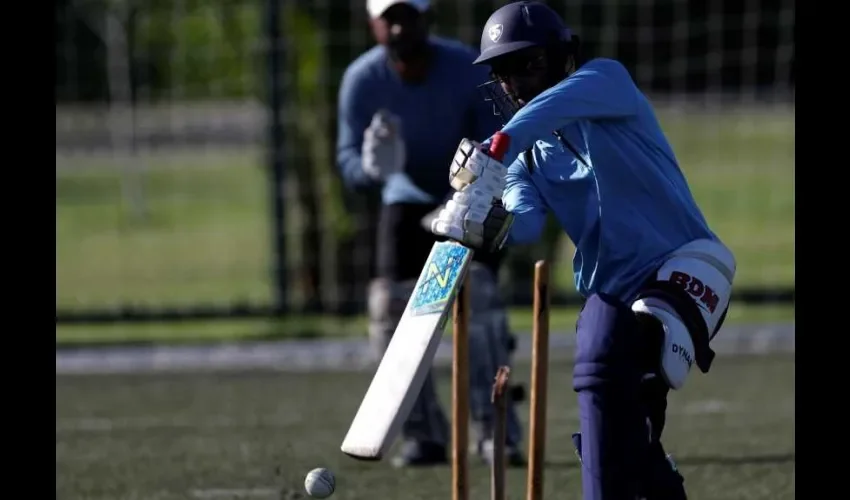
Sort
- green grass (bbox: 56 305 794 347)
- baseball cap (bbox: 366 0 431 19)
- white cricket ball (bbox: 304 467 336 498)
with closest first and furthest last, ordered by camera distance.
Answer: white cricket ball (bbox: 304 467 336 498), baseball cap (bbox: 366 0 431 19), green grass (bbox: 56 305 794 347)

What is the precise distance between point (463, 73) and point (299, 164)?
594cm

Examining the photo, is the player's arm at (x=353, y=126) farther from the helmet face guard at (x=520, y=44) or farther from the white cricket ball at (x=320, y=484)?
the helmet face guard at (x=520, y=44)

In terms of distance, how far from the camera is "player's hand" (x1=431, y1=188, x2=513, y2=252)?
189 inches

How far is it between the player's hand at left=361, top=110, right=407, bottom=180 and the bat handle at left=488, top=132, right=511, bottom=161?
9.98ft

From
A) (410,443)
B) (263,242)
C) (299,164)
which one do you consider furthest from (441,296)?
(263,242)

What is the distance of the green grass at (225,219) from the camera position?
16.4 meters

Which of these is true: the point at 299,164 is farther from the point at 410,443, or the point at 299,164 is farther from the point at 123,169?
the point at 123,169

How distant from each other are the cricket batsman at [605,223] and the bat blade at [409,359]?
167 millimetres

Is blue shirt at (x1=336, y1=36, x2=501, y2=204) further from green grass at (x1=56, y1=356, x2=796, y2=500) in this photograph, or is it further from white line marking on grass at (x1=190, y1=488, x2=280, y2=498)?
white line marking on grass at (x1=190, y1=488, x2=280, y2=498)

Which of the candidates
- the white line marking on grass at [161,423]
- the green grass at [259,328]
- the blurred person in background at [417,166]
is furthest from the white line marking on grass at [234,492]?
the green grass at [259,328]

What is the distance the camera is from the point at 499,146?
15.6 ft

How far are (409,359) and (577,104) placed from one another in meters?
0.87

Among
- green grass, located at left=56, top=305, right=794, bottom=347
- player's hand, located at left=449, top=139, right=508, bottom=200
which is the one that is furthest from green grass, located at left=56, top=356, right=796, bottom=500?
player's hand, located at left=449, top=139, right=508, bottom=200
